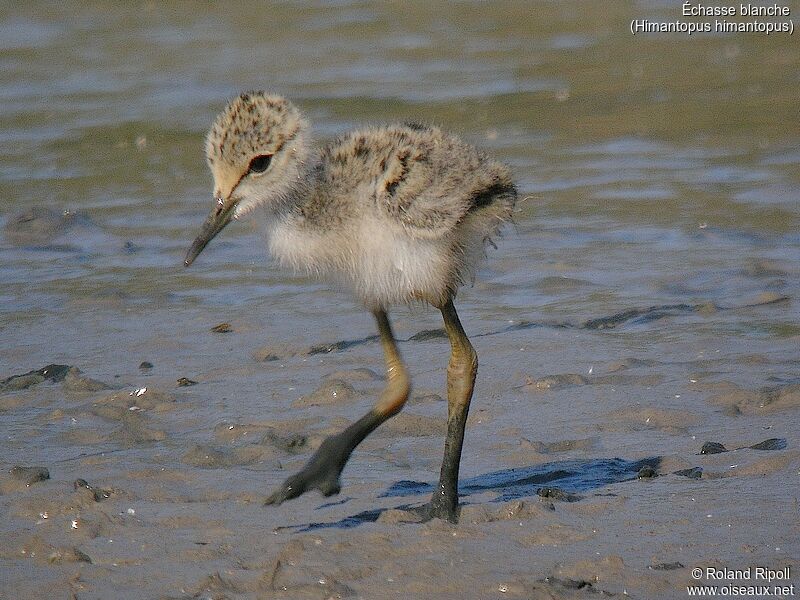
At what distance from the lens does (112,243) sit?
7.66m

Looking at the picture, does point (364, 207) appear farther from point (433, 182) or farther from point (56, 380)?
point (56, 380)

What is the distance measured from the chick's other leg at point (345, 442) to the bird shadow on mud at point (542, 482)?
98mm

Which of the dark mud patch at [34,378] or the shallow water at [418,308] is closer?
the shallow water at [418,308]

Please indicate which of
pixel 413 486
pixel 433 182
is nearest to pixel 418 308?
pixel 413 486

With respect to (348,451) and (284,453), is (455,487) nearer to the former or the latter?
(348,451)

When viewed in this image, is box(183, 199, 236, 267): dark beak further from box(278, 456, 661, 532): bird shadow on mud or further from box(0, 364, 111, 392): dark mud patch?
box(0, 364, 111, 392): dark mud patch

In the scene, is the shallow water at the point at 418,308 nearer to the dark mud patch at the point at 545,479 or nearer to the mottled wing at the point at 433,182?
the dark mud patch at the point at 545,479

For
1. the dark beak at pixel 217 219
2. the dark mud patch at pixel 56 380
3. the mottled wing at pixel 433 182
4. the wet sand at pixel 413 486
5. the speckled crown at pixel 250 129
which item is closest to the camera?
the wet sand at pixel 413 486

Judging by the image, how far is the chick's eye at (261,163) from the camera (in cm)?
424

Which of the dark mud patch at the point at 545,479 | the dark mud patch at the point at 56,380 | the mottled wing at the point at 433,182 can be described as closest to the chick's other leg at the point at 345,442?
the dark mud patch at the point at 545,479

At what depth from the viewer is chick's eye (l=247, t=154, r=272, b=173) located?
4.24m

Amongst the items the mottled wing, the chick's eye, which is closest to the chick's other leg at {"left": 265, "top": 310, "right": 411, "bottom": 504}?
the mottled wing

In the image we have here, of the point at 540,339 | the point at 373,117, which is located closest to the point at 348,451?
the point at 540,339

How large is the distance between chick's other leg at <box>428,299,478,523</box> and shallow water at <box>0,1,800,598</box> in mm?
294
